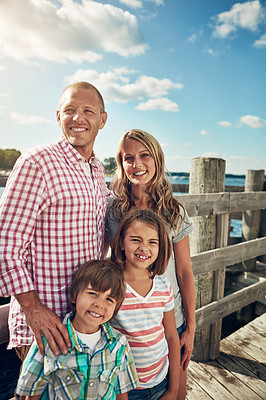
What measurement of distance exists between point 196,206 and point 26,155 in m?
1.75

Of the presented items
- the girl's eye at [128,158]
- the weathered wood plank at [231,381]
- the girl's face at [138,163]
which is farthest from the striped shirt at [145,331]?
the weathered wood plank at [231,381]

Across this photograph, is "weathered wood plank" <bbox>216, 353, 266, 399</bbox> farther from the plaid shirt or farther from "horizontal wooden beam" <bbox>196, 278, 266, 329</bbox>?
the plaid shirt

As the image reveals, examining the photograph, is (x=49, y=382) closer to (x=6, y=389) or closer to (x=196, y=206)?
(x=196, y=206)

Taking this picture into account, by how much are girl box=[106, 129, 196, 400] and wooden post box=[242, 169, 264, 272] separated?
3.89 meters

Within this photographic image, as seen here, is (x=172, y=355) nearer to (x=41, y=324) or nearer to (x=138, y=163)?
(x=41, y=324)

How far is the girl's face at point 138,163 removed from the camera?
177 cm

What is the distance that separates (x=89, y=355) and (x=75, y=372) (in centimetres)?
8

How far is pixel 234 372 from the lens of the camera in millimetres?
2826

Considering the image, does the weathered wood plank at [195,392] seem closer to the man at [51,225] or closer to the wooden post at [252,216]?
the man at [51,225]

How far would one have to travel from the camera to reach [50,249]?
1319mm

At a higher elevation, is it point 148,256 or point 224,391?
point 148,256

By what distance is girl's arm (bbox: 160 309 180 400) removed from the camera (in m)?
1.54

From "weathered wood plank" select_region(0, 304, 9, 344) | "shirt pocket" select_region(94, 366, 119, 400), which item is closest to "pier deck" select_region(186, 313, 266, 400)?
"shirt pocket" select_region(94, 366, 119, 400)

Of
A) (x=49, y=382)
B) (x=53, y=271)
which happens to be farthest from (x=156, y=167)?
(x=49, y=382)
